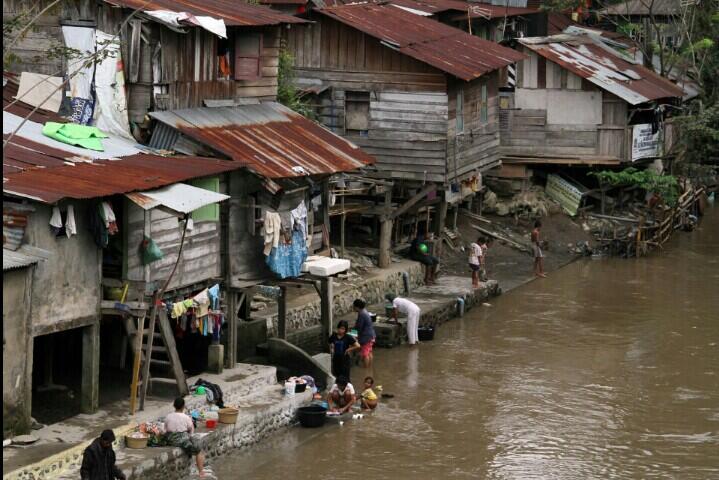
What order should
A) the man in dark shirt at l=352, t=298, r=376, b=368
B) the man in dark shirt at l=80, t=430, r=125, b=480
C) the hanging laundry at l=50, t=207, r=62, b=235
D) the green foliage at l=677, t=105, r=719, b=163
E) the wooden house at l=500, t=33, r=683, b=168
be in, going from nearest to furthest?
the man in dark shirt at l=80, t=430, r=125, b=480, the hanging laundry at l=50, t=207, r=62, b=235, the man in dark shirt at l=352, t=298, r=376, b=368, the wooden house at l=500, t=33, r=683, b=168, the green foliage at l=677, t=105, r=719, b=163

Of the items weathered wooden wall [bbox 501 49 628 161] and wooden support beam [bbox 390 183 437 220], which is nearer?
wooden support beam [bbox 390 183 437 220]

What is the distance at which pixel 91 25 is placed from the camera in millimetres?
20922

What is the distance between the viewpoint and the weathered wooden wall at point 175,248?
18.0 metres

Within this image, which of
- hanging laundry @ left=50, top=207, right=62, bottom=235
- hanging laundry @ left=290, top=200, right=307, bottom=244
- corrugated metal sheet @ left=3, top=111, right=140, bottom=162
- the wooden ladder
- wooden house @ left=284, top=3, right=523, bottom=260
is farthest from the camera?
wooden house @ left=284, top=3, right=523, bottom=260

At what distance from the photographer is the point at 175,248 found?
19.0 m

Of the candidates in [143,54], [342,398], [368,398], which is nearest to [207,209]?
[143,54]

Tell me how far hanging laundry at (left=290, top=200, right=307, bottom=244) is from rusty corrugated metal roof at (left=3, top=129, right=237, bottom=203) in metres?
2.51

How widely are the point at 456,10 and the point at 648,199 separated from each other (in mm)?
7966

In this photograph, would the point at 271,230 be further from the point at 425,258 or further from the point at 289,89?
the point at 425,258

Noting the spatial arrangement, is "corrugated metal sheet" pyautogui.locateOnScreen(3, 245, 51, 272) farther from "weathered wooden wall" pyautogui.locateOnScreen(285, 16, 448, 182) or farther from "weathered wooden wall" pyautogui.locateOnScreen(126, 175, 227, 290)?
"weathered wooden wall" pyautogui.locateOnScreen(285, 16, 448, 182)

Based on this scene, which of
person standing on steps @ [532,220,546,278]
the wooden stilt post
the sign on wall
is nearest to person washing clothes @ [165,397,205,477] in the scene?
the wooden stilt post

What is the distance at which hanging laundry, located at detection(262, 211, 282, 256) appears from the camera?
21.1 meters

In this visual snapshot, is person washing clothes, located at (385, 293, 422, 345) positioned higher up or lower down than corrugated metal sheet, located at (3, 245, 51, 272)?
lower down

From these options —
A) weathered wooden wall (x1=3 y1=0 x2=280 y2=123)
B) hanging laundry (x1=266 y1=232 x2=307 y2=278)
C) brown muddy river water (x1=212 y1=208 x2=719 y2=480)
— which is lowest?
brown muddy river water (x1=212 y1=208 x2=719 y2=480)
